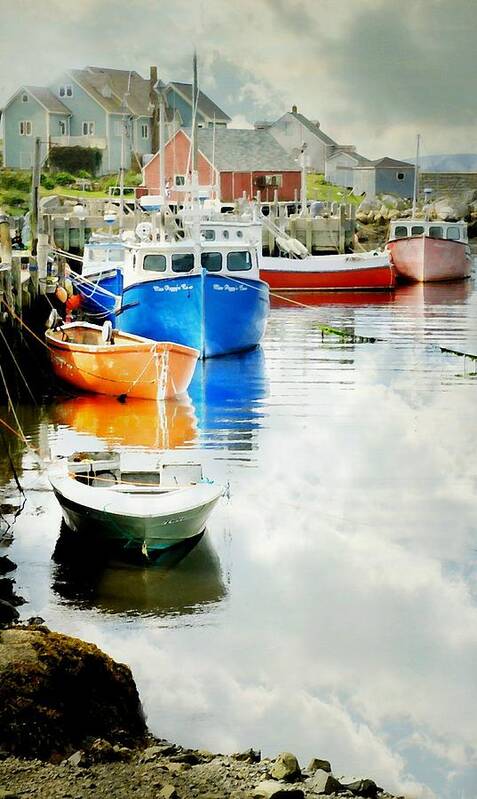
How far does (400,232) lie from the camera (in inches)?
1196

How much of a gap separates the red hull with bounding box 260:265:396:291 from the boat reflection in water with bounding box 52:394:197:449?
14.3 m

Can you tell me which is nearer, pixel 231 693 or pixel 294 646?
pixel 231 693

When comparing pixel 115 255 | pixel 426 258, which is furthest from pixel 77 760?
pixel 426 258

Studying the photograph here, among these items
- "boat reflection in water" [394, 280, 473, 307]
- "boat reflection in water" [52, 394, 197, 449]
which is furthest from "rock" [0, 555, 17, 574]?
"boat reflection in water" [394, 280, 473, 307]

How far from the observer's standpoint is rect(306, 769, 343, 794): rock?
462 cm

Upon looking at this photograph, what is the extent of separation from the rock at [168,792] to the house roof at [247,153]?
113ft

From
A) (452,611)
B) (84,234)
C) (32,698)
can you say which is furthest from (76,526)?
(84,234)

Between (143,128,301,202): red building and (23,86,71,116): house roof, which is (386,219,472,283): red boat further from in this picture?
(23,86,71,116): house roof

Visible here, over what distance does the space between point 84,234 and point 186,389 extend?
1528 centimetres

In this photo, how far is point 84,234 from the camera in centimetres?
2842

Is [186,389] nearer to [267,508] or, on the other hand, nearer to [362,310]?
[267,508]

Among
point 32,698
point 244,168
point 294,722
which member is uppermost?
point 244,168

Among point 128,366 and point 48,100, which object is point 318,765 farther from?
point 48,100

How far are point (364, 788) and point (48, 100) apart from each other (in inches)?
1519
